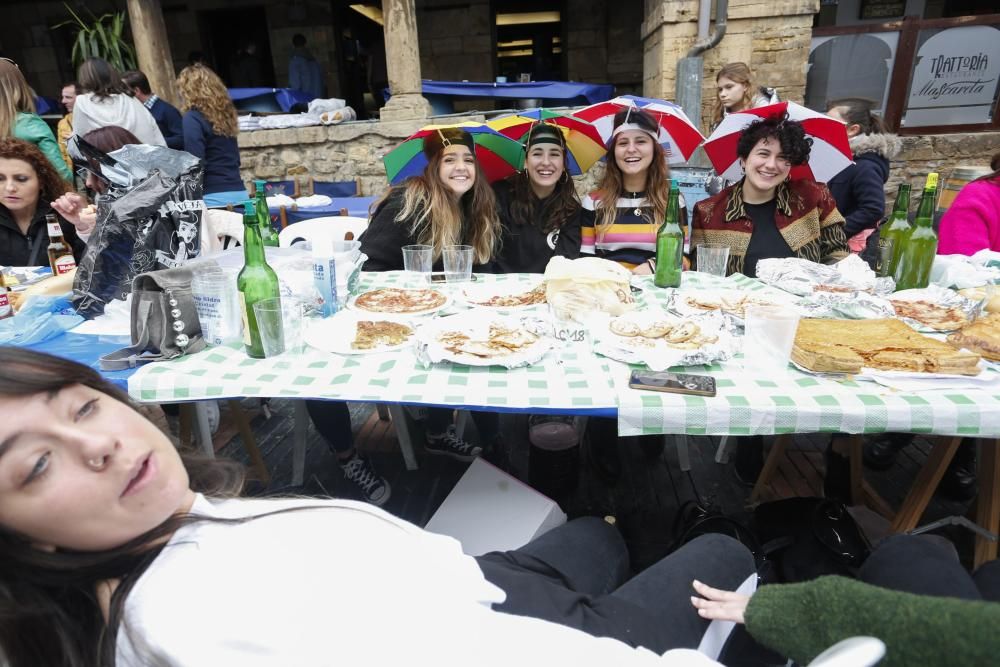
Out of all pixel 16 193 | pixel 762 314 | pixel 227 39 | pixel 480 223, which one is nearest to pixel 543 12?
pixel 227 39

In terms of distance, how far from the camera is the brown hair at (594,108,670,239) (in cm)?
302

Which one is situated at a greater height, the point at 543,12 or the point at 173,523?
the point at 543,12

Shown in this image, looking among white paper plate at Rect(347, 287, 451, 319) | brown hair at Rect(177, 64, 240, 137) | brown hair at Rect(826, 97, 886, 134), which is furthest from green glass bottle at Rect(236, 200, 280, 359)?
brown hair at Rect(826, 97, 886, 134)

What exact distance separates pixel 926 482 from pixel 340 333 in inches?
85.4

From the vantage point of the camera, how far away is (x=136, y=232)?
192cm

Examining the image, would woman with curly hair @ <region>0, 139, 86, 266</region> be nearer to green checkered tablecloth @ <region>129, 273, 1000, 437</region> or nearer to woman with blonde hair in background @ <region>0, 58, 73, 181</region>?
woman with blonde hair in background @ <region>0, 58, 73, 181</region>

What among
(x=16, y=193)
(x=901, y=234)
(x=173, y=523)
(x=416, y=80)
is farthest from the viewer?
(x=416, y=80)

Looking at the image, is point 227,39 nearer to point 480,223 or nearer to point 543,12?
point 543,12

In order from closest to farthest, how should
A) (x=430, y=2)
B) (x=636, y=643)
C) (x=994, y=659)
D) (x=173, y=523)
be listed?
(x=994, y=659)
(x=173, y=523)
(x=636, y=643)
(x=430, y=2)

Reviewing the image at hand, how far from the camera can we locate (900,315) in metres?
1.82

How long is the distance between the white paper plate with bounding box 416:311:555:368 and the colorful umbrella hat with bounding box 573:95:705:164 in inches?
73.2

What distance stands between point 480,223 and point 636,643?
2285 mm

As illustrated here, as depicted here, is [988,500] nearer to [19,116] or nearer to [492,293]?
[492,293]

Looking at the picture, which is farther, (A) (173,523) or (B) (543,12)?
(B) (543,12)
